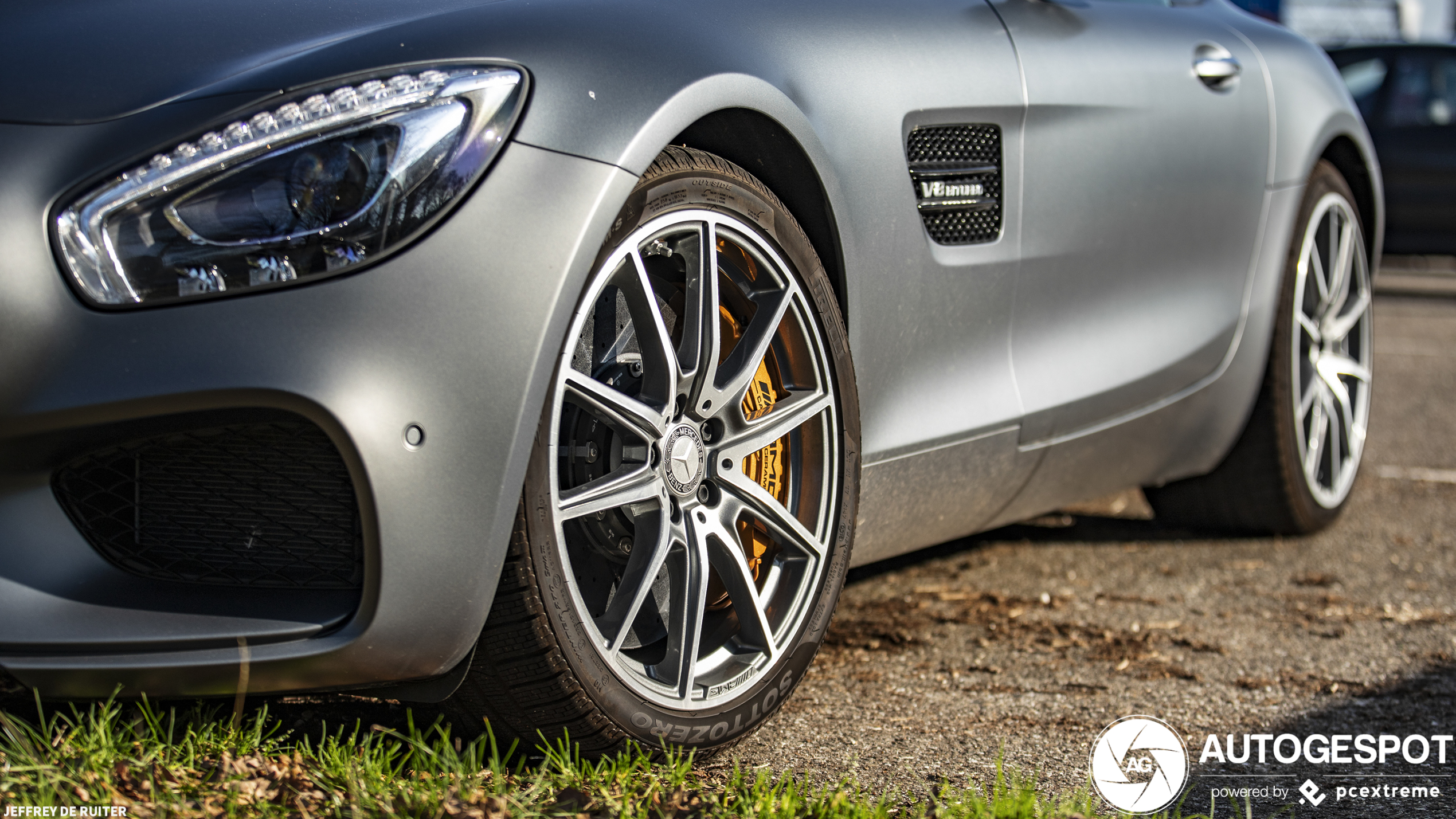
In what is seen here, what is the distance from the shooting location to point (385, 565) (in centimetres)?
183

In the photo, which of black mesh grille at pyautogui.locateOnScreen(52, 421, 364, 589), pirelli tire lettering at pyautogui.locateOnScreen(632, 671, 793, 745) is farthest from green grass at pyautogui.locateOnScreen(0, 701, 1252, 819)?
black mesh grille at pyautogui.locateOnScreen(52, 421, 364, 589)

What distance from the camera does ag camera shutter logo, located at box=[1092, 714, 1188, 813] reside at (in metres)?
2.23

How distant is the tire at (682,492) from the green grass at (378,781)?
0.07m

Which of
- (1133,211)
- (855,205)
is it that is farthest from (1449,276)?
(855,205)

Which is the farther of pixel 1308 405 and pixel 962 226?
pixel 1308 405

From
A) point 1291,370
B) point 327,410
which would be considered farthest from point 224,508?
point 1291,370

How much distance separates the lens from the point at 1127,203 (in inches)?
126

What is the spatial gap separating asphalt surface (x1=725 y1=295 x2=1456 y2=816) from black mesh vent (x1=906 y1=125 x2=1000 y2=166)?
100cm

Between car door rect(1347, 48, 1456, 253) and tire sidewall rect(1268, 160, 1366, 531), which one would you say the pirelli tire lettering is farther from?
car door rect(1347, 48, 1456, 253)

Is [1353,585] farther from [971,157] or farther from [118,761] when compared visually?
[118,761]

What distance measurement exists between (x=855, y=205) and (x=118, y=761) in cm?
144

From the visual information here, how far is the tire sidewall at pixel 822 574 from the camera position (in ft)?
6.53

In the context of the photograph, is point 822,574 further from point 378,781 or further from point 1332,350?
point 1332,350

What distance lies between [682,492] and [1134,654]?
1.29 m
